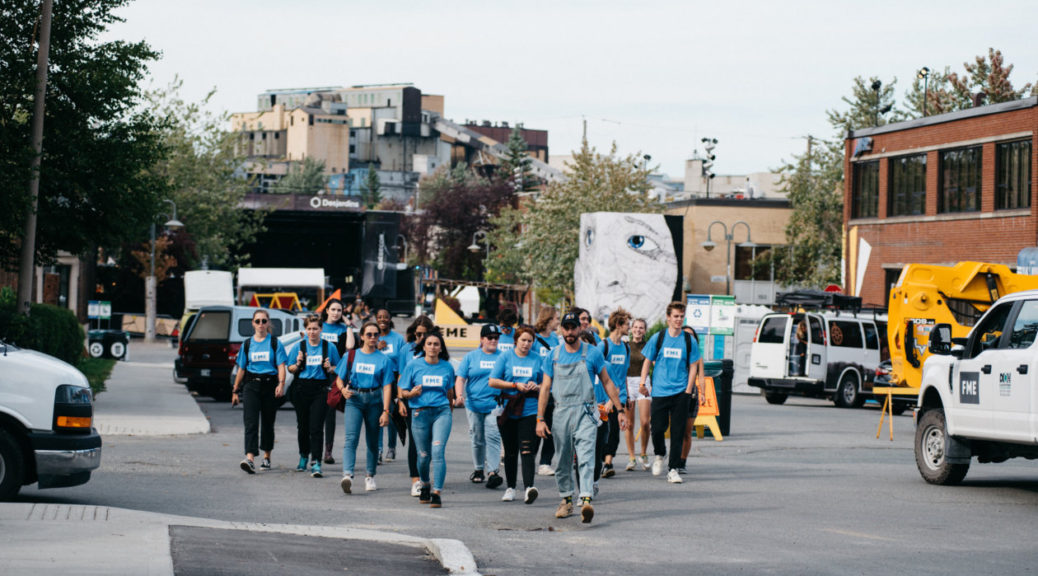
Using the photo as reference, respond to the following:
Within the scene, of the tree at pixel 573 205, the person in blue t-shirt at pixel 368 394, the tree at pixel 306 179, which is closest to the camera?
the person in blue t-shirt at pixel 368 394

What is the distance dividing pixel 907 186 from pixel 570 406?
33296 mm

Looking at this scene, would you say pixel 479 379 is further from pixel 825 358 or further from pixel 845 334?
pixel 845 334

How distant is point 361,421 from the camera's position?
44.1 feet

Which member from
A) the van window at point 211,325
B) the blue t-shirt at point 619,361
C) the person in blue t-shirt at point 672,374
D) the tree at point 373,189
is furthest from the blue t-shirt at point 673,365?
the tree at point 373,189

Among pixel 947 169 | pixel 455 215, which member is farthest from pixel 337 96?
pixel 947 169

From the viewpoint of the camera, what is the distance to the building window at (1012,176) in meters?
36.8

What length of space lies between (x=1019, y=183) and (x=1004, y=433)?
25956 millimetres

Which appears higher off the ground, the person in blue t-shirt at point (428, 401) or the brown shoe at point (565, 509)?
the person in blue t-shirt at point (428, 401)

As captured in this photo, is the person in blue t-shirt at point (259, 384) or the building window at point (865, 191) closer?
the person in blue t-shirt at point (259, 384)

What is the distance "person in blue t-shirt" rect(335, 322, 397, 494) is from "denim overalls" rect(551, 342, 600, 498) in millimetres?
2029

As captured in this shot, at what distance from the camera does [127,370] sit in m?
36.9

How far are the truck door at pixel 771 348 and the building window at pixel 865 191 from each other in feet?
43.3

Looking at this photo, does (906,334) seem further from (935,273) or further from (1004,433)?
(1004,433)

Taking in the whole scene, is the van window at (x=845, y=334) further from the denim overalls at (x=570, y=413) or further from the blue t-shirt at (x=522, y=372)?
the denim overalls at (x=570, y=413)
